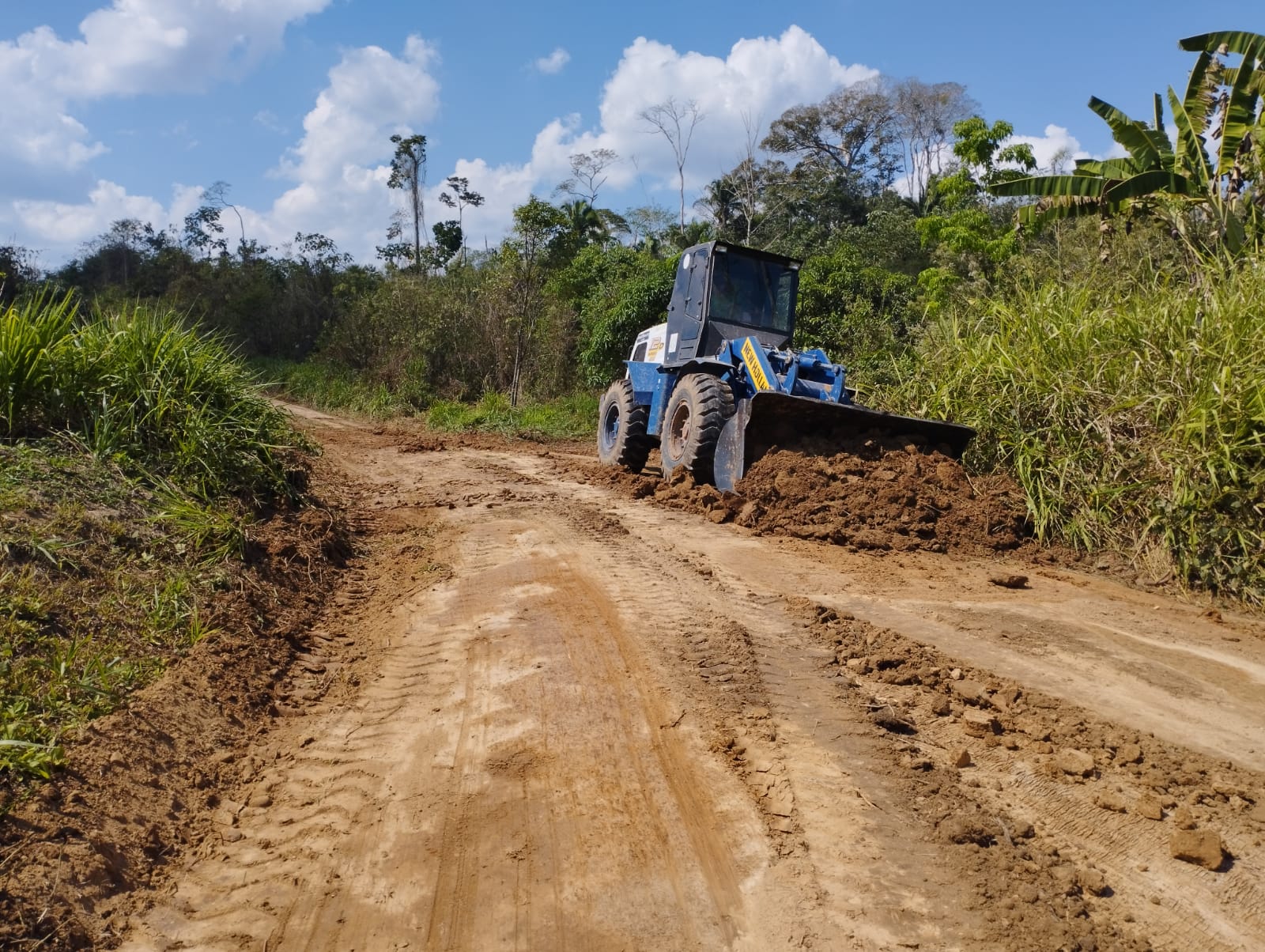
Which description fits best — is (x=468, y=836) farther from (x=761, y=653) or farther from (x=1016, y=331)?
(x=1016, y=331)

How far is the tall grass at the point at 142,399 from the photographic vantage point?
643 cm

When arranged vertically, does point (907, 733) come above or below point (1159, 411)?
below

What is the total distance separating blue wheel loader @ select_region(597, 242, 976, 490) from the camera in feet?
29.1

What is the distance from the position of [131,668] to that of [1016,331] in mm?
8741

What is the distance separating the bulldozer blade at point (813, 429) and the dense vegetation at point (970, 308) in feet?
2.10

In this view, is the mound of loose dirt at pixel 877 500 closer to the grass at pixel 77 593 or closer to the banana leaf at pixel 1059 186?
the grass at pixel 77 593

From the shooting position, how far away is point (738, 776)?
12.3 feet

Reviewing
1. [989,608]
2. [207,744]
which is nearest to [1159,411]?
[989,608]

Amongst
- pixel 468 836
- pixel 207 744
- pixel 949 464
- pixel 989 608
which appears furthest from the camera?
pixel 949 464

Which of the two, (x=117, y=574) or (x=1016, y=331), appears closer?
(x=117, y=574)

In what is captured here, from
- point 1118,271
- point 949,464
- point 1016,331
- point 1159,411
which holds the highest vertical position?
point 1118,271

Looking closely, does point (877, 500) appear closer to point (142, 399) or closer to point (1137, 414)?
point (1137, 414)

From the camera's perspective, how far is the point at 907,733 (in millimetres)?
4180

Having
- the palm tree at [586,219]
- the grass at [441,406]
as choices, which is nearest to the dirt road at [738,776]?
the grass at [441,406]
